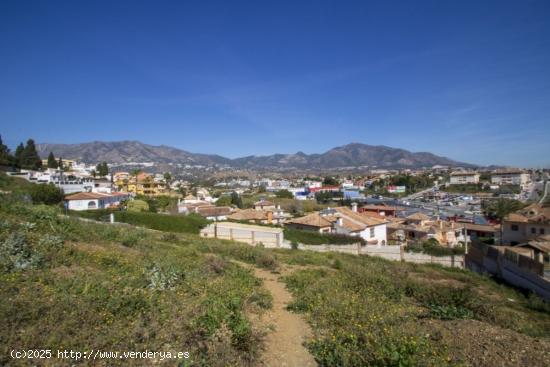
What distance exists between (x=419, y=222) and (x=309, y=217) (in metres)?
19.8

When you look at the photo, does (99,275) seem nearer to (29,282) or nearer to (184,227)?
(29,282)

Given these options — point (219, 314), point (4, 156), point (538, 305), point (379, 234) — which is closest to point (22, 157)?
point (4, 156)

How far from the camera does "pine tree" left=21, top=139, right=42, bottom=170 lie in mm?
56675

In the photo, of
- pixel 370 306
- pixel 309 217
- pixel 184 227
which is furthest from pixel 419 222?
pixel 370 306

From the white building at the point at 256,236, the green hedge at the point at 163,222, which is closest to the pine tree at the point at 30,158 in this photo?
the green hedge at the point at 163,222

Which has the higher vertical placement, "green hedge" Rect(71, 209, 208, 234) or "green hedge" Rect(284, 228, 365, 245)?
"green hedge" Rect(71, 209, 208, 234)

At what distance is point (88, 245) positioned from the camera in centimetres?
1049

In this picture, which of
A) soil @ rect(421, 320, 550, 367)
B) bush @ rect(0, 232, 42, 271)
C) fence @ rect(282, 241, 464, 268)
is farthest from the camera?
fence @ rect(282, 241, 464, 268)

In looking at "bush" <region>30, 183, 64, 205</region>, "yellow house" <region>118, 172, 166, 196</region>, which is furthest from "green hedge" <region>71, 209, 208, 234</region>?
"yellow house" <region>118, 172, 166, 196</region>

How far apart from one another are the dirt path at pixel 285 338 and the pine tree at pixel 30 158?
6644cm

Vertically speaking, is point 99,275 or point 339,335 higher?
point 99,275

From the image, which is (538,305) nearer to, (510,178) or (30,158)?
(30,158)

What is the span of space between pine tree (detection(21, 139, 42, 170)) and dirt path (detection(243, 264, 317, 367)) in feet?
218

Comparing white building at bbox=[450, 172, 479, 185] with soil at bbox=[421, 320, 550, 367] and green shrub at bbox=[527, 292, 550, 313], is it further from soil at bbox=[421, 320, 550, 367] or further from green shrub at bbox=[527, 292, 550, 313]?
soil at bbox=[421, 320, 550, 367]
